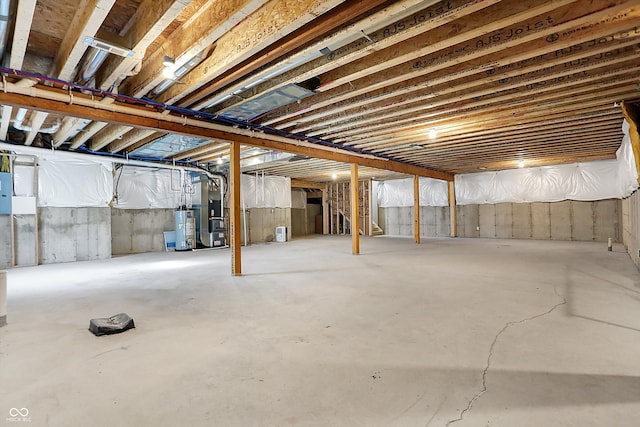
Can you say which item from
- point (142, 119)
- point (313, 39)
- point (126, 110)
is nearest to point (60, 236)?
point (142, 119)

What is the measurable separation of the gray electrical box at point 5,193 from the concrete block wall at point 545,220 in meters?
12.5

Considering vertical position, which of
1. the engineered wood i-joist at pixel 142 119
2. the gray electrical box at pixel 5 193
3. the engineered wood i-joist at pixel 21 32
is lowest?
the gray electrical box at pixel 5 193

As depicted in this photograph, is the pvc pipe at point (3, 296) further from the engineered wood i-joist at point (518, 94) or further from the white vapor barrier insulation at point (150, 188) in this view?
the white vapor barrier insulation at point (150, 188)

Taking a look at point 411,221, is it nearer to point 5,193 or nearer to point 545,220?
point 545,220

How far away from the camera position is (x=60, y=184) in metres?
6.69

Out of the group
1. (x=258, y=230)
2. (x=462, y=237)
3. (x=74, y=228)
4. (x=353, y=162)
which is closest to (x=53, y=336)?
(x=74, y=228)

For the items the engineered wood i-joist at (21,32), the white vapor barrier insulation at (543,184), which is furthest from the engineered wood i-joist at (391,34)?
the white vapor barrier insulation at (543,184)

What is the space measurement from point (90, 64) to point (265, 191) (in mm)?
7958

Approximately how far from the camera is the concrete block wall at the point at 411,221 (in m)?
12.0

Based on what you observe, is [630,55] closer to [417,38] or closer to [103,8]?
[417,38]

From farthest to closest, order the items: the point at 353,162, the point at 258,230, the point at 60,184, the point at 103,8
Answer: the point at 258,230, the point at 353,162, the point at 60,184, the point at 103,8

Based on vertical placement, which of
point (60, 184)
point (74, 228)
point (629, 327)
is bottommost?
point (629, 327)

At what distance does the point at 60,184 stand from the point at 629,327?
922 centimetres

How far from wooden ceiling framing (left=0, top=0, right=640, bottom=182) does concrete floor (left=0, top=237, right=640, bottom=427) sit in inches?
91.4
